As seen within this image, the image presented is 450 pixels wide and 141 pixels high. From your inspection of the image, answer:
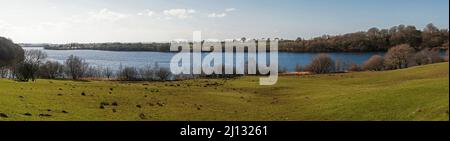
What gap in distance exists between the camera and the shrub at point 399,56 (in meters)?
115

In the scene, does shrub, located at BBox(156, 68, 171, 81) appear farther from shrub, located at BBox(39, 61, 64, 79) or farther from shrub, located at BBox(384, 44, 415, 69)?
shrub, located at BBox(384, 44, 415, 69)

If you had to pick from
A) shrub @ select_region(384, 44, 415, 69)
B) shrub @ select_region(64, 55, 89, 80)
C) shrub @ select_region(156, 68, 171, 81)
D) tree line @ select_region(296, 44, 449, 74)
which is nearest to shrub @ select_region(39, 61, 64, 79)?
shrub @ select_region(64, 55, 89, 80)

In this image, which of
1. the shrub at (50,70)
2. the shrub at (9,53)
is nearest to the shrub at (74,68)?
the shrub at (50,70)

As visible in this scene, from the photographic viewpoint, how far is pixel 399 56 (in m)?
117

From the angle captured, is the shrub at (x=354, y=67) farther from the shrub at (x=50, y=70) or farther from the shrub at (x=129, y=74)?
the shrub at (x=50, y=70)

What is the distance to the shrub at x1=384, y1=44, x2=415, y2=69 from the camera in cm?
11488

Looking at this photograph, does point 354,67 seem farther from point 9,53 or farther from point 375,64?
point 9,53
